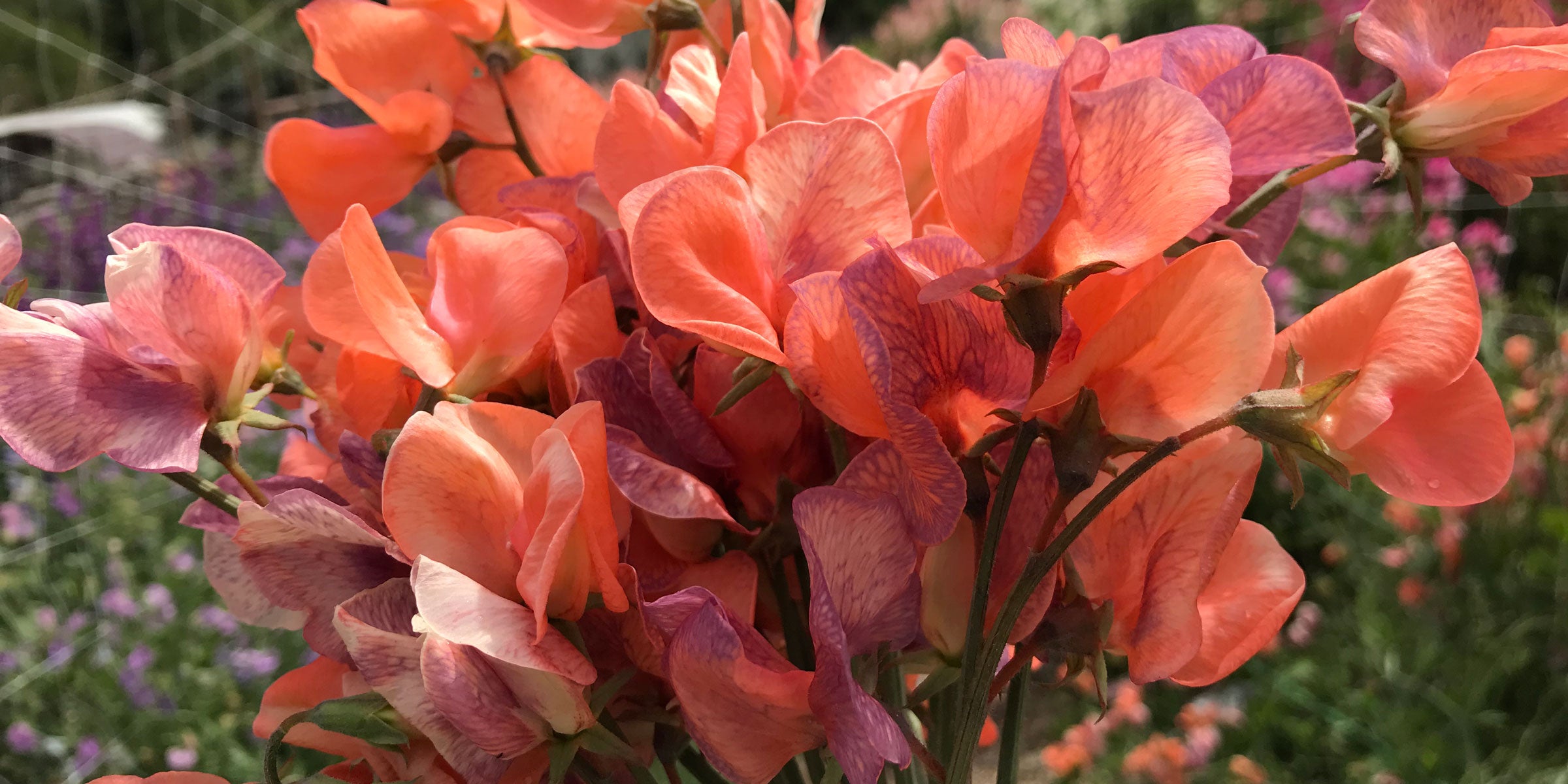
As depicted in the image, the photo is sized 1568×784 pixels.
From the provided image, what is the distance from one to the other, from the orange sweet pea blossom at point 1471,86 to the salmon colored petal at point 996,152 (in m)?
0.15

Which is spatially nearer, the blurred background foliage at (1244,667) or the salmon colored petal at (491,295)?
the salmon colored petal at (491,295)

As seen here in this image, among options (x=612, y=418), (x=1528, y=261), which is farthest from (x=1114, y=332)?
(x=1528, y=261)

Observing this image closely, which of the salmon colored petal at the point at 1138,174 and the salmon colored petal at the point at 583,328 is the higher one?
the salmon colored petal at the point at 1138,174

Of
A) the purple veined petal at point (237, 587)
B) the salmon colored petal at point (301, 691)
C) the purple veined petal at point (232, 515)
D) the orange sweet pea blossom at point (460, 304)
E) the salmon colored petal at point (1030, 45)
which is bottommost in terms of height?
the salmon colored petal at point (301, 691)

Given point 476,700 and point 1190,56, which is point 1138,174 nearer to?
point 1190,56

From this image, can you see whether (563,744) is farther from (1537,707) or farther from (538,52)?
(1537,707)

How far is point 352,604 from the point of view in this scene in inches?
11.1

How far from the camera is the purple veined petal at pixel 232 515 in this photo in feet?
1.09

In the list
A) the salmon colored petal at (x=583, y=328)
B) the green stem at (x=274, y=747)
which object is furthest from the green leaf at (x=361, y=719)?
the salmon colored petal at (x=583, y=328)

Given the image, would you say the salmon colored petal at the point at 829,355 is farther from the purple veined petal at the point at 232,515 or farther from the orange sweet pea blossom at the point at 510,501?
Result: the purple veined petal at the point at 232,515

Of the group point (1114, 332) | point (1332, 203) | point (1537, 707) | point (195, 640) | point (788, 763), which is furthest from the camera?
point (1332, 203)

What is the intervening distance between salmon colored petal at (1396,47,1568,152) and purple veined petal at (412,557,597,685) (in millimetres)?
302

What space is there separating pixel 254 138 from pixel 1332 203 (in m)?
2.99

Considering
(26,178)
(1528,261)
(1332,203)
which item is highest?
(26,178)
